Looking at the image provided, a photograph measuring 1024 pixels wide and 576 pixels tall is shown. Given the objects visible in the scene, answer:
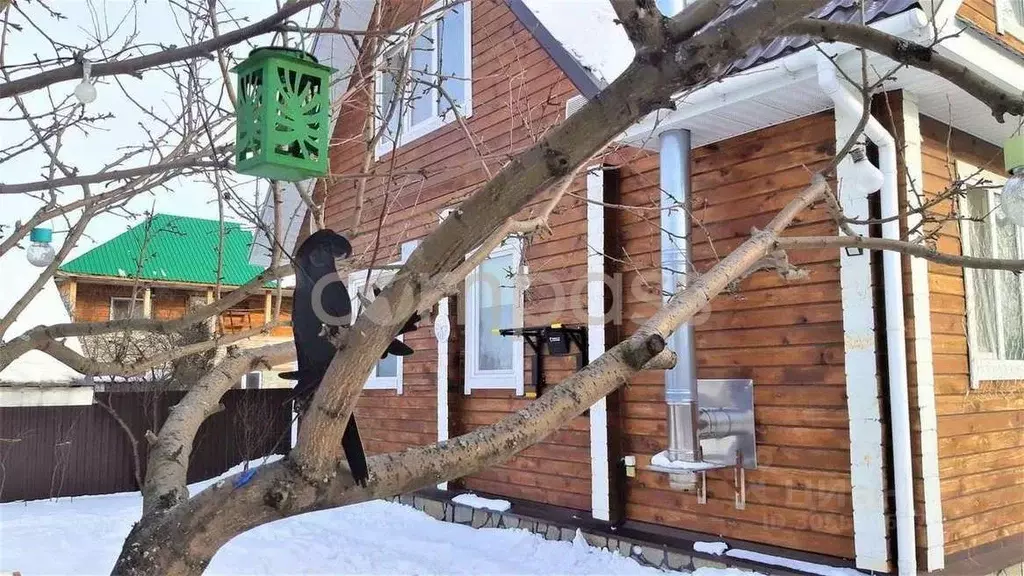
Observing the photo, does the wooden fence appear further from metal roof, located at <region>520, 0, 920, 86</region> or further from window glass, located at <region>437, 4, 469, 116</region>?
metal roof, located at <region>520, 0, 920, 86</region>

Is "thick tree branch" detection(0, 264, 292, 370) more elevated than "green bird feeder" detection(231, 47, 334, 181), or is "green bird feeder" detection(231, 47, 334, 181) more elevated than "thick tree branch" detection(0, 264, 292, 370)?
"green bird feeder" detection(231, 47, 334, 181)

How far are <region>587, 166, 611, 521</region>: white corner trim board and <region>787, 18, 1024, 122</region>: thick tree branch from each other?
3.54 m

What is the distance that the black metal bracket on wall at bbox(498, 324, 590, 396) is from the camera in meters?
5.63

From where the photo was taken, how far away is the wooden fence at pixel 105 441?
891 centimetres

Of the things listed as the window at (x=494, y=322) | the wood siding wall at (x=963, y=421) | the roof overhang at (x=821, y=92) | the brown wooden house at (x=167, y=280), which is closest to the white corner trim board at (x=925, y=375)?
the wood siding wall at (x=963, y=421)

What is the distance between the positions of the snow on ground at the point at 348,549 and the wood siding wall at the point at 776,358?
1.49 ft

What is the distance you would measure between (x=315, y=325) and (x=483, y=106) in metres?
5.77

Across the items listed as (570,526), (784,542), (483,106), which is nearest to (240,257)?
(483,106)

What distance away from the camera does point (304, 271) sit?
140 cm

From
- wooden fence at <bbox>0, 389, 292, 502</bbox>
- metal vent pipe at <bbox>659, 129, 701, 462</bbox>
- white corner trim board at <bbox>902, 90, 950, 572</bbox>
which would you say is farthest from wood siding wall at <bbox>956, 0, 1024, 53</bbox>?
wooden fence at <bbox>0, 389, 292, 502</bbox>

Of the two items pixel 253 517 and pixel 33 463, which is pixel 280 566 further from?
pixel 33 463

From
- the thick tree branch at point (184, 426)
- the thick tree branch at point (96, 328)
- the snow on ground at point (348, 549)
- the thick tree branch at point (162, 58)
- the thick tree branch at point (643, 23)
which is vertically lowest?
the snow on ground at point (348, 549)

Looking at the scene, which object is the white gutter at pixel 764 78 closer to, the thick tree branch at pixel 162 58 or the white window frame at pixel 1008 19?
the white window frame at pixel 1008 19

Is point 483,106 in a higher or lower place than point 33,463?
higher
